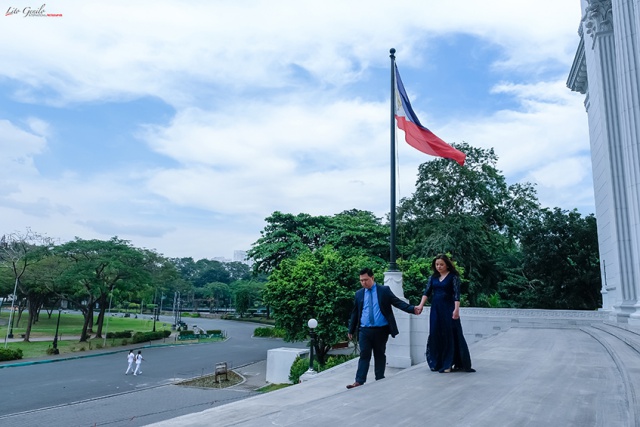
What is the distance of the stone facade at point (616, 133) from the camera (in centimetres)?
1082

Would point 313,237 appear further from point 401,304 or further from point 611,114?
point 401,304

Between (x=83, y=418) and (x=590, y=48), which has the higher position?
(x=590, y=48)

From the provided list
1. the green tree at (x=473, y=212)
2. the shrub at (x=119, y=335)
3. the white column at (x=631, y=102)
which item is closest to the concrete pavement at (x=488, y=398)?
the white column at (x=631, y=102)

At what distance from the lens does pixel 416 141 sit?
1257 cm

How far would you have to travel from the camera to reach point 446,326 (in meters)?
5.36

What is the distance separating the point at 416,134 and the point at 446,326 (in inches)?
324

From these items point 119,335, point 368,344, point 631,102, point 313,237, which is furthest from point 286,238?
point 368,344

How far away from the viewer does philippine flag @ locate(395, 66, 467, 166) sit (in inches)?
489

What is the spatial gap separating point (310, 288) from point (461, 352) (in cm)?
1630

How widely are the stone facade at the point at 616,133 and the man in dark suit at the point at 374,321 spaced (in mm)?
7990

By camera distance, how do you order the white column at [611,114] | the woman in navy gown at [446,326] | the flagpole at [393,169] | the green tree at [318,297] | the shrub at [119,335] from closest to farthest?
the woman in navy gown at [446,326] < the flagpole at [393,169] < the white column at [611,114] < the green tree at [318,297] < the shrub at [119,335]

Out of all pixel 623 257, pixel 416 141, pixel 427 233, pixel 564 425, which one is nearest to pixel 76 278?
pixel 427 233

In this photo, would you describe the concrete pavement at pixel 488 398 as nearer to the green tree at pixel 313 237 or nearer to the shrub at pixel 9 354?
the green tree at pixel 313 237

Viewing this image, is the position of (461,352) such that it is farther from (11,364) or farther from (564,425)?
(11,364)
